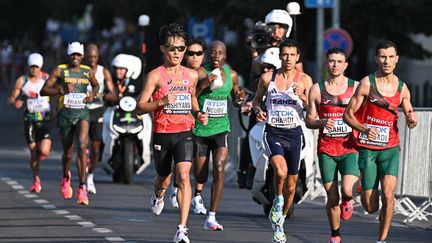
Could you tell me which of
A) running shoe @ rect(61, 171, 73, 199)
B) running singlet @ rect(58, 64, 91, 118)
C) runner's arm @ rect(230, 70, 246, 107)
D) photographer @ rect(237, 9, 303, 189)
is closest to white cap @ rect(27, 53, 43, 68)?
running singlet @ rect(58, 64, 91, 118)

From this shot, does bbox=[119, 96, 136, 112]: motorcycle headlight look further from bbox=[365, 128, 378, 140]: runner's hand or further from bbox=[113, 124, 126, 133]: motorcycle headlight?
bbox=[365, 128, 378, 140]: runner's hand

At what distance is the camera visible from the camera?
16.8m

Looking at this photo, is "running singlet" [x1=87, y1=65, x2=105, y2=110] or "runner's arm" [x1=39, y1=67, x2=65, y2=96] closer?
"runner's arm" [x1=39, y1=67, x2=65, y2=96]

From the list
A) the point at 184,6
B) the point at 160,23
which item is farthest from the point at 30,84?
the point at 160,23

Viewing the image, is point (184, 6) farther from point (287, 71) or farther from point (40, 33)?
point (40, 33)

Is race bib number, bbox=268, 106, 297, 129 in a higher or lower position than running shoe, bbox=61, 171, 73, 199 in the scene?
higher

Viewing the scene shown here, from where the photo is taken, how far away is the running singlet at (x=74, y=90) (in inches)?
704

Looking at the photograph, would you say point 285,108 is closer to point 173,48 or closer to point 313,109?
point 313,109

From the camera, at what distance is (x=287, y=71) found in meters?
13.8

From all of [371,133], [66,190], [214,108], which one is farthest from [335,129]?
[66,190]

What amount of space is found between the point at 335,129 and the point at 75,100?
18.4ft

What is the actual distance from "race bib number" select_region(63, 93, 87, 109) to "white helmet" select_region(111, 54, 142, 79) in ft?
10.5

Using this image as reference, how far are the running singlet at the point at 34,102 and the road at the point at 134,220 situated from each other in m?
0.97

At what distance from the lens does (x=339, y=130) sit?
13039mm
